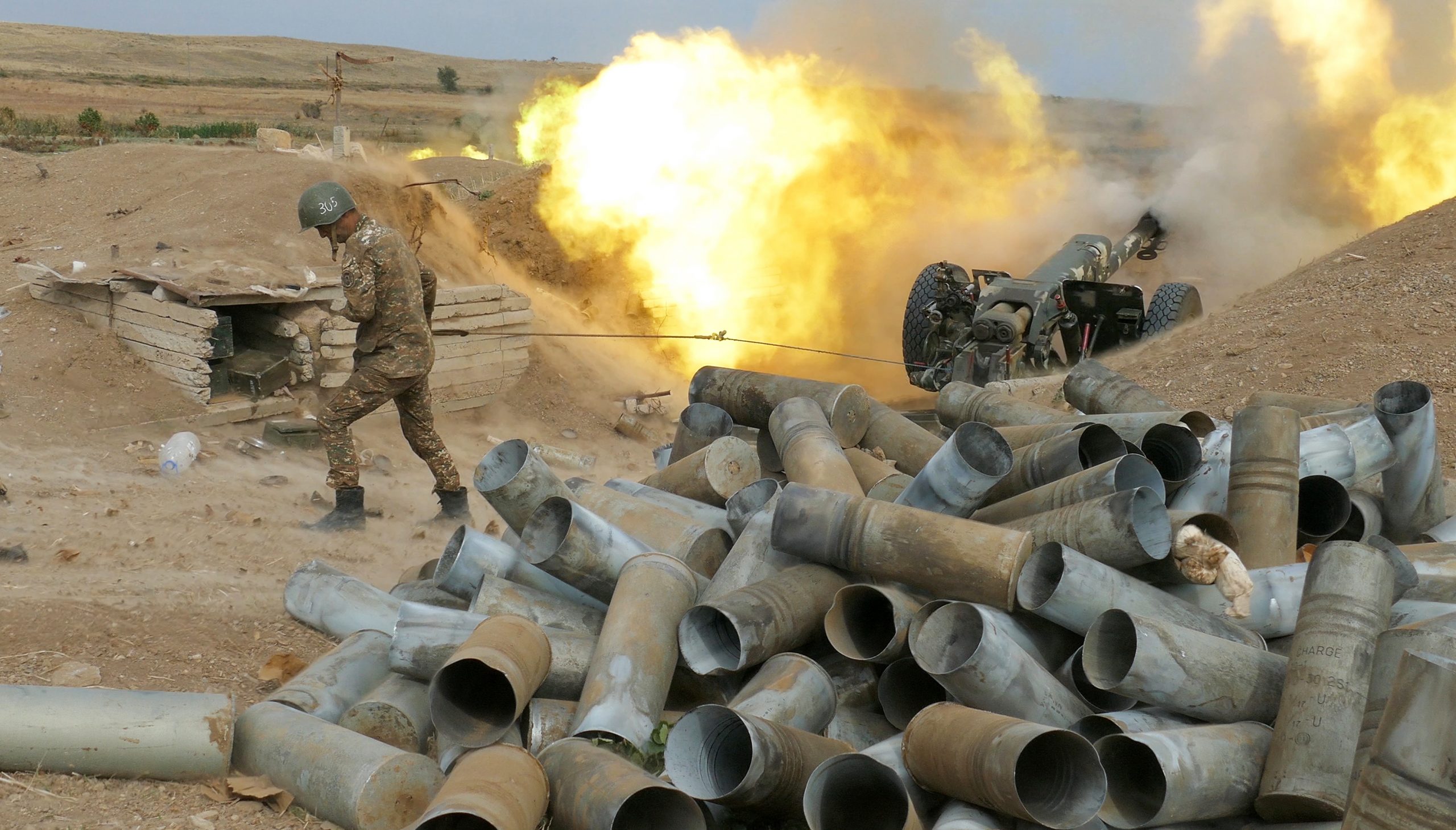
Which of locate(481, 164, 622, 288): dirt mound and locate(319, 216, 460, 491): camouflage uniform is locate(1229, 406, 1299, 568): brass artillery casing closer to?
locate(319, 216, 460, 491): camouflage uniform

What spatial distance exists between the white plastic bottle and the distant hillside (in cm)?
6155

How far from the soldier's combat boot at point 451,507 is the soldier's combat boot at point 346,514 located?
1.71 ft

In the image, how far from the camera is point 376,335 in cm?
739

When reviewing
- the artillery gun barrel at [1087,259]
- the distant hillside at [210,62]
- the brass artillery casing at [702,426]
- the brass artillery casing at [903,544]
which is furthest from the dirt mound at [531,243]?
the distant hillside at [210,62]

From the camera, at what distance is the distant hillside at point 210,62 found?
69625 mm

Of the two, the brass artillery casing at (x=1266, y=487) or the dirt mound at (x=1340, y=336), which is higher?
the dirt mound at (x=1340, y=336)

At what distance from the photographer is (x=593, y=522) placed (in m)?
4.57

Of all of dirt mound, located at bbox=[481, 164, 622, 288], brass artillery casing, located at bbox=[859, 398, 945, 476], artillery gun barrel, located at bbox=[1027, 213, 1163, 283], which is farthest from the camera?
dirt mound, located at bbox=[481, 164, 622, 288]

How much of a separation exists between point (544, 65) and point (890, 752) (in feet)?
354

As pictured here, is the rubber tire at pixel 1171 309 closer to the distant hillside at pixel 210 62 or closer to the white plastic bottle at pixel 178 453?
the white plastic bottle at pixel 178 453

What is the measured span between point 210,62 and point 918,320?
8073cm

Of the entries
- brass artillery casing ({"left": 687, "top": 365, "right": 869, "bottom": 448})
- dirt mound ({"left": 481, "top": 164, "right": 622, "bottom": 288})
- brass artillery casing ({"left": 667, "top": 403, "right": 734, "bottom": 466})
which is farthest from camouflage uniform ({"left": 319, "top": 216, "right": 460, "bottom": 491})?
dirt mound ({"left": 481, "top": 164, "right": 622, "bottom": 288})

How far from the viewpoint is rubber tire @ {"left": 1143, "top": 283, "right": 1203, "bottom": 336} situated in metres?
12.0

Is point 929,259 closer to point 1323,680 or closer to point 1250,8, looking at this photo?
point 1250,8
